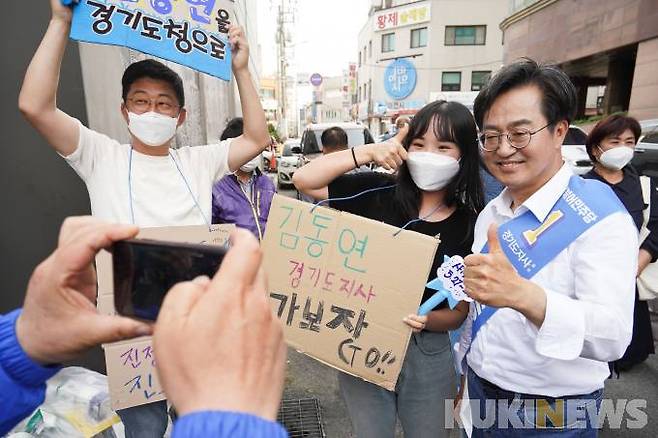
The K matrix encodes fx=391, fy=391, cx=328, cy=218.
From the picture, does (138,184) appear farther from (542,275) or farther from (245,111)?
(542,275)

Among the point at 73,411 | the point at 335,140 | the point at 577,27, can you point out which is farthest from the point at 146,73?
the point at 577,27

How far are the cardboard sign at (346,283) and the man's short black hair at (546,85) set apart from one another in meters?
0.62

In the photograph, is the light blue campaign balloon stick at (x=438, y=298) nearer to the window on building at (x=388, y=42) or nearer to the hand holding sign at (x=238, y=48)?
the hand holding sign at (x=238, y=48)

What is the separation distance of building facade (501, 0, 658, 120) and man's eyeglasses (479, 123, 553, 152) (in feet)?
40.3

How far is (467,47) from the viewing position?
28.0 meters

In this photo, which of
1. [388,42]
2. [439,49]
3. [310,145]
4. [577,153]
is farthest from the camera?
[388,42]

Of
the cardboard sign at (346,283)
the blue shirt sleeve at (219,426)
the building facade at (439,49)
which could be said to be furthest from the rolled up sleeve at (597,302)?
the building facade at (439,49)

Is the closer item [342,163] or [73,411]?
[73,411]

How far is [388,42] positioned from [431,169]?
33622mm

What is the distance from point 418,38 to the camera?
2955cm

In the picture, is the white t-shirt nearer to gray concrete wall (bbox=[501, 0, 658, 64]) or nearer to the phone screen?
the phone screen

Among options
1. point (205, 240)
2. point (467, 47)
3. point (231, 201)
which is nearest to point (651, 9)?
point (231, 201)

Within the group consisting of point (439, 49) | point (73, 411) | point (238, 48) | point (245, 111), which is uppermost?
point (439, 49)

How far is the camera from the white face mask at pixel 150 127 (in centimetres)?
179
